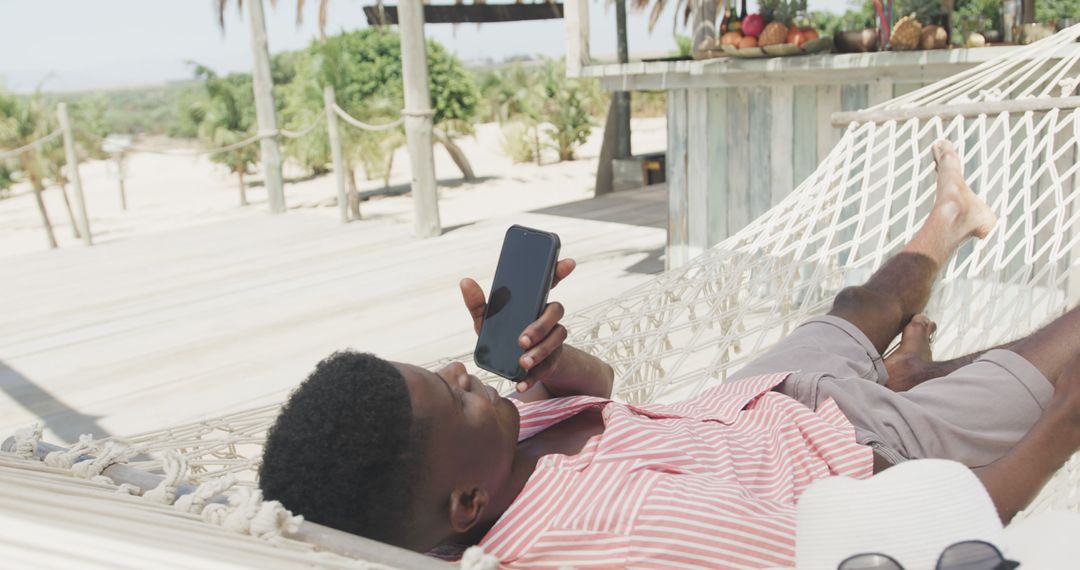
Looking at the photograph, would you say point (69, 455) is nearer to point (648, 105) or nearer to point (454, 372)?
point (454, 372)

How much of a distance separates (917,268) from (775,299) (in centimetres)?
30

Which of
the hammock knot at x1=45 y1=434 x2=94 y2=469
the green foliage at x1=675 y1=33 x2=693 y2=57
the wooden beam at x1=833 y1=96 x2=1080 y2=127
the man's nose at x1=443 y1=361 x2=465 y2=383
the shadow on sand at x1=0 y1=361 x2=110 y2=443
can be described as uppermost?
the green foliage at x1=675 y1=33 x2=693 y2=57

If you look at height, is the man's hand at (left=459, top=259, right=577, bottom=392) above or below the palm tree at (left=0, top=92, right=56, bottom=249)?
below

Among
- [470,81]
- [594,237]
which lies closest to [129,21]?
[470,81]

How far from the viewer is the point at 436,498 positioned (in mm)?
1012

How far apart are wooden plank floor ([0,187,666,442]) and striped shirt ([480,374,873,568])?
1897 mm

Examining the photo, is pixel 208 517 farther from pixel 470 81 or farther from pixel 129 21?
pixel 129 21

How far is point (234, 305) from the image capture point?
4082 mm

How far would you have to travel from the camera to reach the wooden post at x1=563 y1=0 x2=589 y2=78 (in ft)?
13.1

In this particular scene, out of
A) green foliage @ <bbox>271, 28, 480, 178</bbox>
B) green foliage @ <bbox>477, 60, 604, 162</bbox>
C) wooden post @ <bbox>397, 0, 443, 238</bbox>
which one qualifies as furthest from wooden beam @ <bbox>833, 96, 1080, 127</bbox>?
green foliage @ <bbox>477, 60, 604, 162</bbox>

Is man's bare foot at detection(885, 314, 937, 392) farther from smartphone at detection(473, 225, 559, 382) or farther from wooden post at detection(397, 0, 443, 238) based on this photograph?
wooden post at detection(397, 0, 443, 238)

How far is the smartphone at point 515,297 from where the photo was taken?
4.03 feet

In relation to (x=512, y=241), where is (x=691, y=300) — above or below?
below

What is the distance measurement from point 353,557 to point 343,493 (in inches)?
5.8
